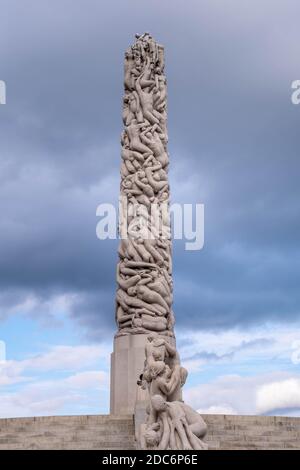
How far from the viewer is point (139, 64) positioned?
67.3ft

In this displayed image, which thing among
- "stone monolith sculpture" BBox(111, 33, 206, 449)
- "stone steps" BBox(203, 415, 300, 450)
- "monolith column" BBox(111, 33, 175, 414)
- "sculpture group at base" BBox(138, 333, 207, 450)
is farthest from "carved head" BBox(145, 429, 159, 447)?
"monolith column" BBox(111, 33, 175, 414)

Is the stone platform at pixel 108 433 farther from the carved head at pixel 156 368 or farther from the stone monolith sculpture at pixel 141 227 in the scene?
the stone monolith sculpture at pixel 141 227

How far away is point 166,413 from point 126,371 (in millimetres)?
6728

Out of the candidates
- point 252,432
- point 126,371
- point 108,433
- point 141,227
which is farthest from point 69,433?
point 141,227

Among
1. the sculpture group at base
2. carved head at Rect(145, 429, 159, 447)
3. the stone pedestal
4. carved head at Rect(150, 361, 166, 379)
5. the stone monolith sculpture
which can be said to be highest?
the stone monolith sculpture

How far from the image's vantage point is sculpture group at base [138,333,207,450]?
11.4m

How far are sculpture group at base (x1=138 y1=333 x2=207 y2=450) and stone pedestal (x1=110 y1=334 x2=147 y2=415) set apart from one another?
5407 millimetres

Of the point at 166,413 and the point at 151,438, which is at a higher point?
the point at 166,413

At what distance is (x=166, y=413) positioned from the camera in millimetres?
11695

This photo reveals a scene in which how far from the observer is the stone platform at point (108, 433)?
13.7 meters

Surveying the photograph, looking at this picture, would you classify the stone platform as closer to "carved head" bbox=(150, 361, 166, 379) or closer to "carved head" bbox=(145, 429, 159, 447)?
"carved head" bbox=(150, 361, 166, 379)

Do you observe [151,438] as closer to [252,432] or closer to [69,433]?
[69,433]

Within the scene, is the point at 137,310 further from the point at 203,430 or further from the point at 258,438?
the point at 203,430

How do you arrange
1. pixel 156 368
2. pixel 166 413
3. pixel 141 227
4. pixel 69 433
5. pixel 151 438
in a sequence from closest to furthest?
pixel 151 438 < pixel 166 413 < pixel 156 368 < pixel 69 433 < pixel 141 227
